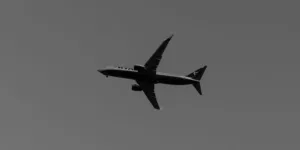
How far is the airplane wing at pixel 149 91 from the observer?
15206 cm

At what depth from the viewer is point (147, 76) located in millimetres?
147125

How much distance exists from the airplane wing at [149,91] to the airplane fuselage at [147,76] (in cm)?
331

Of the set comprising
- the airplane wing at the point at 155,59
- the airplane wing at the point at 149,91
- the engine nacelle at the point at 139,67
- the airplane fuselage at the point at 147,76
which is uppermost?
the airplane wing at the point at 155,59

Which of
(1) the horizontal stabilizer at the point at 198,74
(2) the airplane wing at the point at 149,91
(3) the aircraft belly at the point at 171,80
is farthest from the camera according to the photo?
(1) the horizontal stabilizer at the point at 198,74

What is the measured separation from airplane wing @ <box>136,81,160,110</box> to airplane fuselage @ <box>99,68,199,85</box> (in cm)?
331

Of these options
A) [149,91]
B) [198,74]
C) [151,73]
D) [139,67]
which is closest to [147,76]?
[151,73]

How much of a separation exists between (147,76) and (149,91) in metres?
8.65

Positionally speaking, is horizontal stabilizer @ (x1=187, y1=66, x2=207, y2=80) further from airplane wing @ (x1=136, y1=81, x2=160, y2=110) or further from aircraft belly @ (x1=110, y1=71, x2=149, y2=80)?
aircraft belly @ (x1=110, y1=71, x2=149, y2=80)

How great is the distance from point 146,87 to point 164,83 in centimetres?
667

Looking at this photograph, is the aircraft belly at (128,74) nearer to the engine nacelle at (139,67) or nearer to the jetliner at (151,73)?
the jetliner at (151,73)

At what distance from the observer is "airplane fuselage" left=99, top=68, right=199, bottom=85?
146 metres

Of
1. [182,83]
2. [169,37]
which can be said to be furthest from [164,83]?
[169,37]

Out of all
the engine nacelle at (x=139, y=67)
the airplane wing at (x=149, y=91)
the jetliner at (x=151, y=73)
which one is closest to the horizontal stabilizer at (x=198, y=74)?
the jetliner at (x=151, y=73)

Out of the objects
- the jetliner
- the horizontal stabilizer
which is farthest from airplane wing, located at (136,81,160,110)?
the horizontal stabilizer
